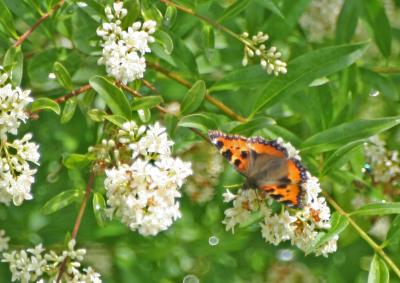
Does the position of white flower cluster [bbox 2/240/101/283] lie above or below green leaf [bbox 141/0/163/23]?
below

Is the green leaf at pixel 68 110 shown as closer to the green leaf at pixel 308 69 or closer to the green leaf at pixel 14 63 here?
the green leaf at pixel 14 63

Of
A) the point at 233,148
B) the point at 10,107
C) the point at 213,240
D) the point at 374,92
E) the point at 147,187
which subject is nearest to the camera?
the point at 147,187

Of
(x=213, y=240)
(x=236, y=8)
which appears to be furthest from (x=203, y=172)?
(x=236, y=8)

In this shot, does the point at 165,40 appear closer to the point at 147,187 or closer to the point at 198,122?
the point at 198,122

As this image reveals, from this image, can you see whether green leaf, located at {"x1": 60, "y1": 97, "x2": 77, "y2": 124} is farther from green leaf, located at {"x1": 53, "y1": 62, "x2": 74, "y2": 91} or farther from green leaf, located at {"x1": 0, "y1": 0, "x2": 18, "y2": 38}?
green leaf, located at {"x1": 0, "y1": 0, "x2": 18, "y2": 38}

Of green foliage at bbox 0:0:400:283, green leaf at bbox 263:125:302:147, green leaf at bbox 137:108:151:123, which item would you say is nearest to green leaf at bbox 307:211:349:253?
green foliage at bbox 0:0:400:283

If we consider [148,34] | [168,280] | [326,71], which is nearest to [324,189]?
[326,71]
